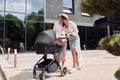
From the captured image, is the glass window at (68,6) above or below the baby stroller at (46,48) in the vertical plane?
above

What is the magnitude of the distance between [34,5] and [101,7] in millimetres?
23226

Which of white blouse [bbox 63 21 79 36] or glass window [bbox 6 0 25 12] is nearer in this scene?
white blouse [bbox 63 21 79 36]

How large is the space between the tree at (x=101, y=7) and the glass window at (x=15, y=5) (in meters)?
21.3

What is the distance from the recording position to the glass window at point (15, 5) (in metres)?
24.7

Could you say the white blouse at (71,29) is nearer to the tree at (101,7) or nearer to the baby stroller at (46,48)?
the baby stroller at (46,48)

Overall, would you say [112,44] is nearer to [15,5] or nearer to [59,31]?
[59,31]

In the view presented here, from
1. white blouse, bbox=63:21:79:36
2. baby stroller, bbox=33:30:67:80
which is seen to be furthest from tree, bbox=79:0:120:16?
white blouse, bbox=63:21:79:36

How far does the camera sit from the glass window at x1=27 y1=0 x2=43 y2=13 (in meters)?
26.0

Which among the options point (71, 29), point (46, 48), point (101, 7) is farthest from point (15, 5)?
point (101, 7)

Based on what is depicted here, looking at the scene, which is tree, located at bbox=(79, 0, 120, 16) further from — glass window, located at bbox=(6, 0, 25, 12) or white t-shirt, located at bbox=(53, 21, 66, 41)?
glass window, located at bbox=(6, 0, 25, 12)

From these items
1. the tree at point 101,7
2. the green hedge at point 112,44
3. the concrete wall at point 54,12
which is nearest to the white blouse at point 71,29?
the tree at point 101,7

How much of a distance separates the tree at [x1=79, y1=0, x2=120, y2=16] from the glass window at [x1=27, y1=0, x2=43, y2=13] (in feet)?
73.4

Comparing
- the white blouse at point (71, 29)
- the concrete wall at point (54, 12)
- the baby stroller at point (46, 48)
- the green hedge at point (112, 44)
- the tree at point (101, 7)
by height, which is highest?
the concrete wall at point (54, 12)

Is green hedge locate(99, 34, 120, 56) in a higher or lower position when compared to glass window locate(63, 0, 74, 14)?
lower
